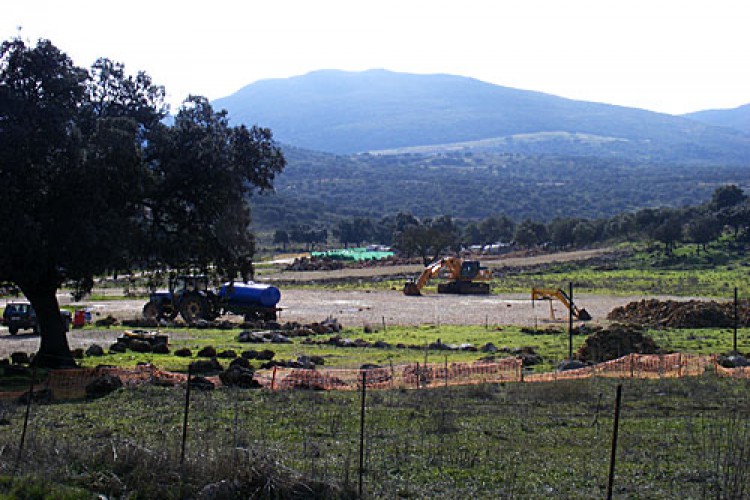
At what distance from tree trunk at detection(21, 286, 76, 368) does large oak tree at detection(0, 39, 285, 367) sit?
35mm

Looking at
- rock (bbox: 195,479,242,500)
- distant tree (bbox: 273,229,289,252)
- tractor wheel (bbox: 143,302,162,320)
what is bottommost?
tractor wheel (bbox: 143,302,162,320)

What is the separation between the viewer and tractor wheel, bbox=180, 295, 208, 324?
5203 cm

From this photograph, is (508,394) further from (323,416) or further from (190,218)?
(190,218)

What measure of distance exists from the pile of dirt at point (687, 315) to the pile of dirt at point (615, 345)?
14.5m

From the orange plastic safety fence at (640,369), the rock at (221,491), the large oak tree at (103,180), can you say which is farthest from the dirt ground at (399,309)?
the rock at (221,491)

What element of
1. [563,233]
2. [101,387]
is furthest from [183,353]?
[563,233]

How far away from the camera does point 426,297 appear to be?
7525cm

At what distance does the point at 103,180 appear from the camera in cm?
2552

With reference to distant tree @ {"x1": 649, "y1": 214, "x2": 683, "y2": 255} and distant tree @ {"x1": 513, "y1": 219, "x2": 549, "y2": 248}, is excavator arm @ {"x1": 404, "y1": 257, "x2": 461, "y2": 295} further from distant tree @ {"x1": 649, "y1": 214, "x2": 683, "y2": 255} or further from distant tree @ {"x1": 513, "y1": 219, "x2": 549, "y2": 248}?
distant tree @ {"x1": 513, "y1": 219, "x2": 549, "y2": 248}

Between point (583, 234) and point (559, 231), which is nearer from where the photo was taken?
point (583, 234)

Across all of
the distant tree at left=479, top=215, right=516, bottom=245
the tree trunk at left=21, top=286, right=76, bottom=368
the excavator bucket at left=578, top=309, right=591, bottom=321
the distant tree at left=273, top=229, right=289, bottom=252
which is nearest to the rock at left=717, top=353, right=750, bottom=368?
the tree trunk at left=21, top=286, right=76, bottom=368

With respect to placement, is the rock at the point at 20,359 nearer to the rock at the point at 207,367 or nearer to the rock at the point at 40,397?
the rock at the point at 207,367

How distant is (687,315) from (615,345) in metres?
16.4

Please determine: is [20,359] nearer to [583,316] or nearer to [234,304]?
[234,304]
